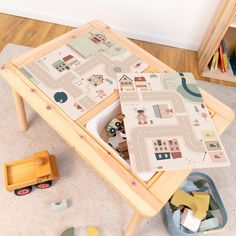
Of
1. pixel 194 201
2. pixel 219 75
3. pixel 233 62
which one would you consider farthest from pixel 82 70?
pixel 233 62

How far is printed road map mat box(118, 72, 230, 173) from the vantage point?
91 centimetres

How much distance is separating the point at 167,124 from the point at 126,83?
0.26 meters

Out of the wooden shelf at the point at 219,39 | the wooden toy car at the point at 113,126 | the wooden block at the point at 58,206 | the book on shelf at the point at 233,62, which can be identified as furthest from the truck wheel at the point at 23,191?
the book on shelf at the point at 233,62

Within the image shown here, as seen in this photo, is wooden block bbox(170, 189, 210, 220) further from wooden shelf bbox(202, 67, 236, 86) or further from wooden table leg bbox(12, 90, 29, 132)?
wooden shelf bbox(202, 67, 236, 86)

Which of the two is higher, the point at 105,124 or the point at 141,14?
the point at 141,14

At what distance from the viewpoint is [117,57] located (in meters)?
1.22

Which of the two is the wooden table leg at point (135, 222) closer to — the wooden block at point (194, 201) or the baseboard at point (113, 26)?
the wooden block at point (194, 201)

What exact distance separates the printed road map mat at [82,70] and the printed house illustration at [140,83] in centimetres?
6

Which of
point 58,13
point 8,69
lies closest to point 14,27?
point 58,13

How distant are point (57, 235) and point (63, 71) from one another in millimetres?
714

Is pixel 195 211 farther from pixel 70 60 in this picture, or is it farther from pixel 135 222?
pixel 70 60

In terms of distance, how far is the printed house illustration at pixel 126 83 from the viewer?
1.10 metres

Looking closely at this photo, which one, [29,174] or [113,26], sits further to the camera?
[113,26]

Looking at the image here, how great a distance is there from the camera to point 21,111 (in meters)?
1.34
